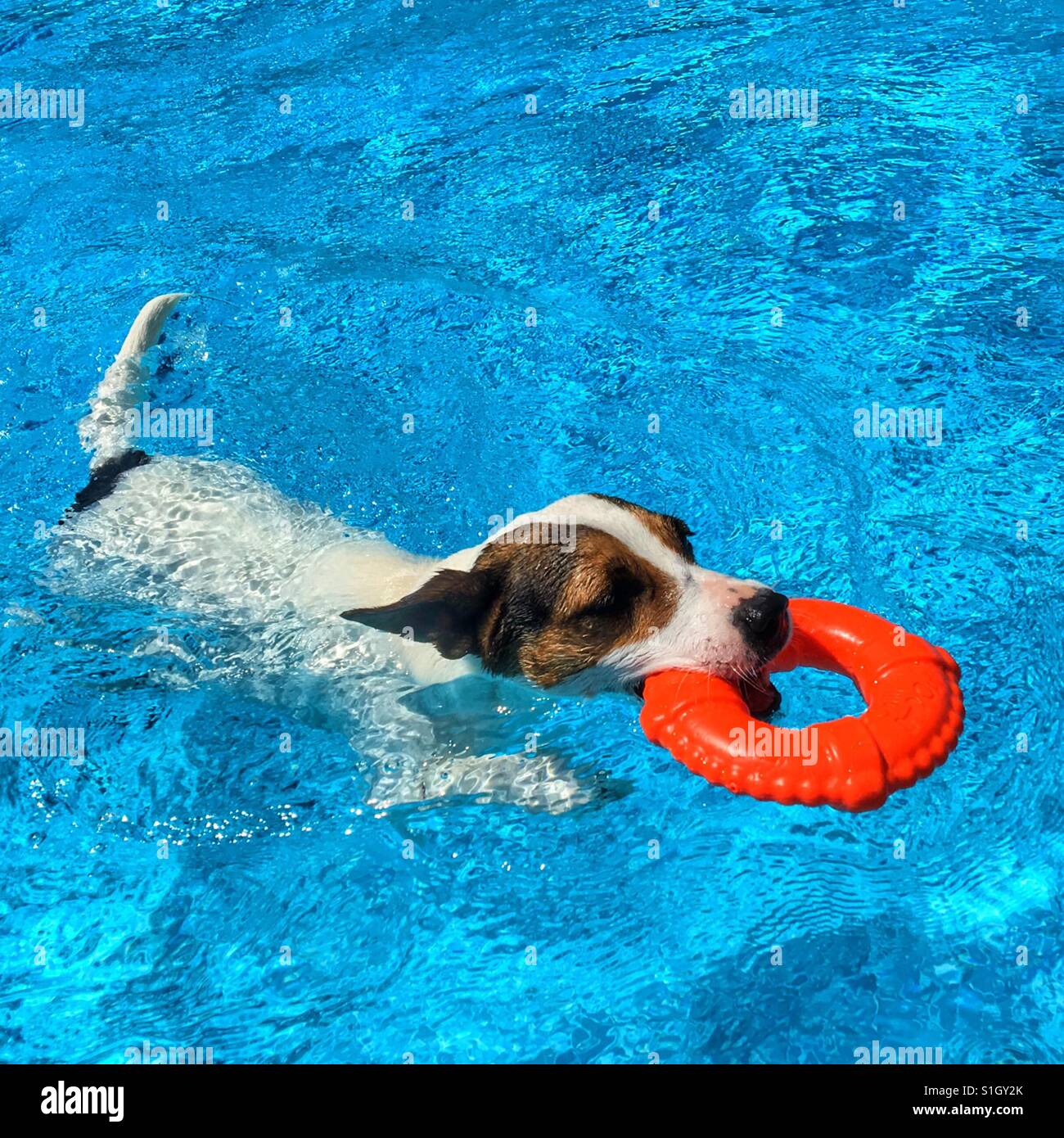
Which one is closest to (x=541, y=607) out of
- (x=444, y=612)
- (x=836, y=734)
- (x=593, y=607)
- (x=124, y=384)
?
(x=593, y=607)

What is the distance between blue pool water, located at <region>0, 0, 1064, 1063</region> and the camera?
16.7 ft

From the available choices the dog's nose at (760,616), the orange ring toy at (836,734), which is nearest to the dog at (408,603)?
the dog's nose at (760,616)

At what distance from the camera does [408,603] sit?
4852mm

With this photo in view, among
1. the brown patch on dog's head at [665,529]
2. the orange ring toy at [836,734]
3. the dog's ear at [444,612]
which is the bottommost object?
the orange ring toy at [836,734]

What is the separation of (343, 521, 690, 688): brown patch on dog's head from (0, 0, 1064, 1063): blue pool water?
61 cm

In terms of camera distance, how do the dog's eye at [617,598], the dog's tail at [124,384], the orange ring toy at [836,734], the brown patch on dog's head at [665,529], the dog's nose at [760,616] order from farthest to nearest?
the dog's tail at [124,384], the brown patch on dog's head at [665,529], the dog's eye at [617,598], the dog's nose at [760,616], the orange ring toy at [836,734]

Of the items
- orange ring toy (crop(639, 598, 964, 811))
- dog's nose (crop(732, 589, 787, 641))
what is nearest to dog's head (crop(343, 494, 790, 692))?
dog's nose (crop(732, 589, 787, 641))

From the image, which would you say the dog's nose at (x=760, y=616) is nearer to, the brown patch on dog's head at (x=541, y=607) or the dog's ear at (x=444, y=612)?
the brown patch on dog's head at (x=541, y=607)

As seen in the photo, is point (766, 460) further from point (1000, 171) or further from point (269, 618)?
point (1000, 171)

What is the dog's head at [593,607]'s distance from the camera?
4809 mm

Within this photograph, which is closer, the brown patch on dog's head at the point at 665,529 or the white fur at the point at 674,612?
the white fur at the point at 674,612

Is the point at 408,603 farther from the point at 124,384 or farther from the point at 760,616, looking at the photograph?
the point at 124,384

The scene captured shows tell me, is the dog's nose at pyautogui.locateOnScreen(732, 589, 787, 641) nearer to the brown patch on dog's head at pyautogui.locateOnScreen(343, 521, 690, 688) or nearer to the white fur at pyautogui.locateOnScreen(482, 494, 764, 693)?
the white fur at pyautogui.locateOnScreen(482, 494, 764, 693)

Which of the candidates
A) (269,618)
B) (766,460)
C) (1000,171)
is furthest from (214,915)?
(1000,171)
